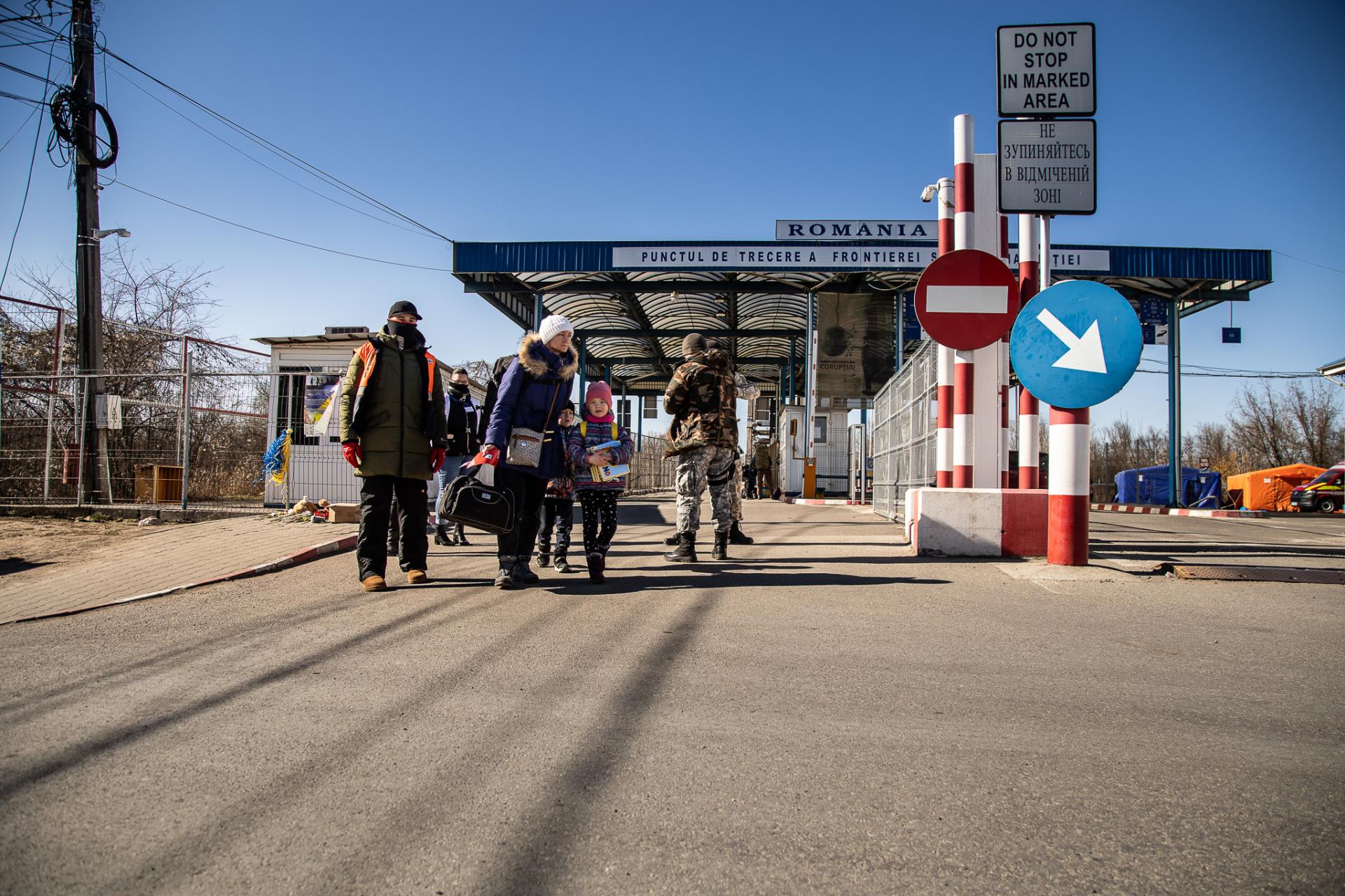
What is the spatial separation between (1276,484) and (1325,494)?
7.71ft

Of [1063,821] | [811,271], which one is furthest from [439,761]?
[811,271]

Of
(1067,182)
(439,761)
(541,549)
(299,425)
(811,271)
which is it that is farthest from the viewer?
(811,271)

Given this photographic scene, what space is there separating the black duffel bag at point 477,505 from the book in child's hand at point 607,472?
71cm

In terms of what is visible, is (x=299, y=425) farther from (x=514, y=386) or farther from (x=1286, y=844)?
(x=1286, y=844)

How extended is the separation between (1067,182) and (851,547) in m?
3.50

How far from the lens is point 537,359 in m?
5.43

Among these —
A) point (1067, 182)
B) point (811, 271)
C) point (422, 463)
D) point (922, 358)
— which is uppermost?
point (811, 271)

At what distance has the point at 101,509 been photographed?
11672 millimetres

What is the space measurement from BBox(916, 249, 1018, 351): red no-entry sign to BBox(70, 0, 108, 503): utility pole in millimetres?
12689

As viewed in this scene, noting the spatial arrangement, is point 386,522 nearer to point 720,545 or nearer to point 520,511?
point 520,511

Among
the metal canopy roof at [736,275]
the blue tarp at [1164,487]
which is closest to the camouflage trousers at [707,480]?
the metal canopy roof at [736,275]

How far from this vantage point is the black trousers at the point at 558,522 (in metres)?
5.98

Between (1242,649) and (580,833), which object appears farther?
(1242,649)

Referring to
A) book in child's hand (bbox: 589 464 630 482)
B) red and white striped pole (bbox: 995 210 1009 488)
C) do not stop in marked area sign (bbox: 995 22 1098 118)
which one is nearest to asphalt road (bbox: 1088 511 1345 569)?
red and white striped pole (bbox: 995 210 1009 488)
